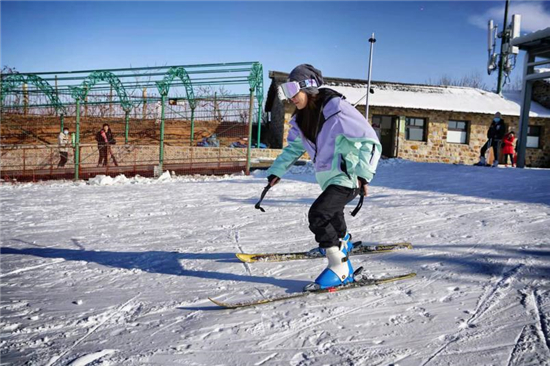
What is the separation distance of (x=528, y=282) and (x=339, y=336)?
1664 millimetres

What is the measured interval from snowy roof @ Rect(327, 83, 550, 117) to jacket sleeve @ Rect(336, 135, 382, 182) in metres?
16.3

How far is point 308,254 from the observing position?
3670 millimetres

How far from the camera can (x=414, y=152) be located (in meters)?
19.6

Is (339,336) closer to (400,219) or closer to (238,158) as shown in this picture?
(400,219)

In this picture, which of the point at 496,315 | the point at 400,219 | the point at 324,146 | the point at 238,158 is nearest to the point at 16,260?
the point at 324,146

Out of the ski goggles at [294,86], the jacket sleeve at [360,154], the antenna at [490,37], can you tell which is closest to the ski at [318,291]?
the jacket sleeve at [360,154]

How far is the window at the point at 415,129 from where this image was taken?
1964 centimetres

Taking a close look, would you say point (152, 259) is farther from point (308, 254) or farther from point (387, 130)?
point (387, 130)

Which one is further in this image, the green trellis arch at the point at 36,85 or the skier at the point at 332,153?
the green trellis arch at the point at 36,85

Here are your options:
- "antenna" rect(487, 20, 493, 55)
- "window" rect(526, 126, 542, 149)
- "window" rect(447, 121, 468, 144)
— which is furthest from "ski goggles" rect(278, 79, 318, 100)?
"antenna" rect(487, 20, 493, 55)

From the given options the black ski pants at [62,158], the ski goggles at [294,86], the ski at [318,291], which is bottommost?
the ski at [318,291]

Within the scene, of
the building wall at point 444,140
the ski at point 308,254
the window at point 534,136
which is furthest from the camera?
the window at point 534,136

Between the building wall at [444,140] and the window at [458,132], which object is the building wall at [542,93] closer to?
the building wall at [444,140]

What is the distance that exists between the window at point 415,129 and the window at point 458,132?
52.5 inches
